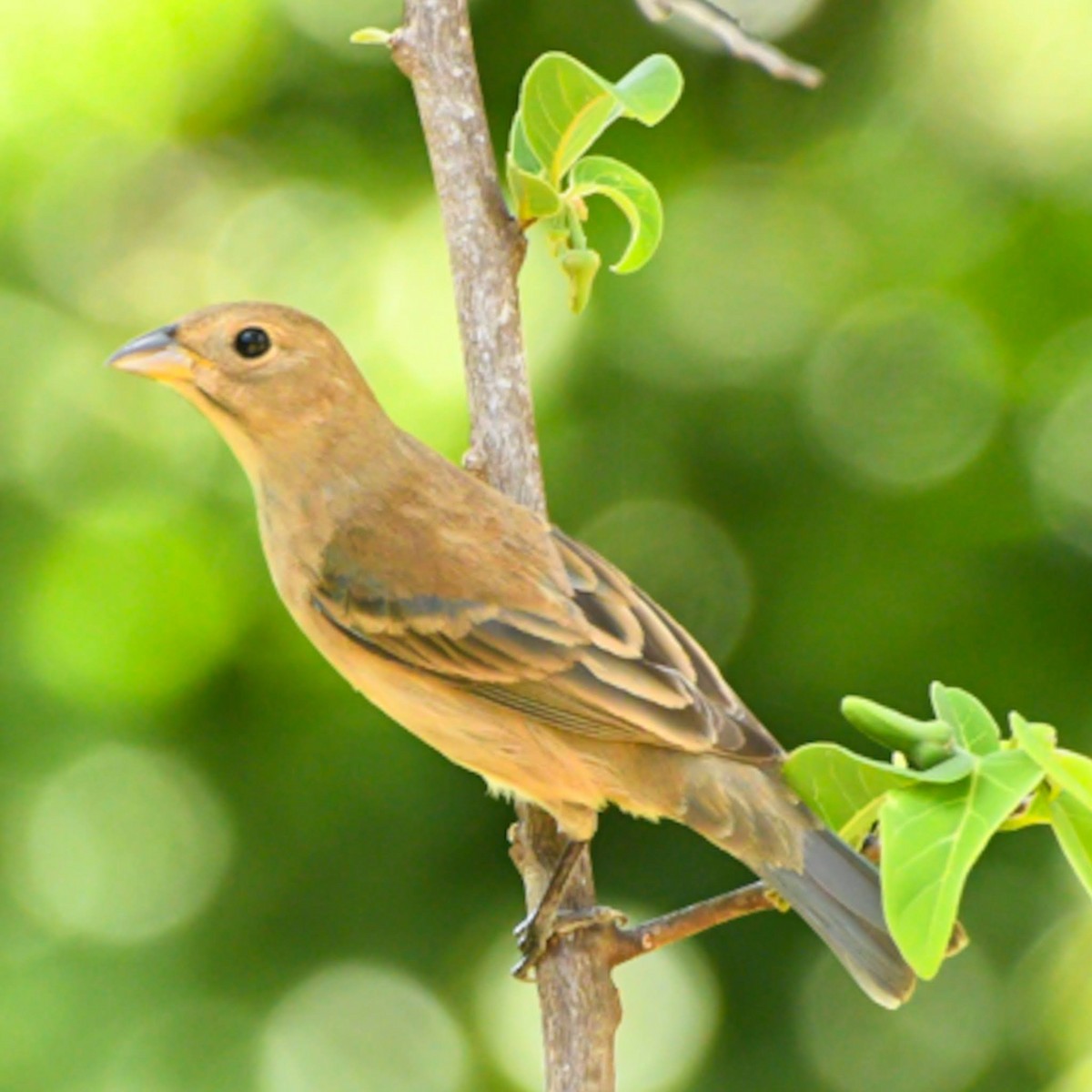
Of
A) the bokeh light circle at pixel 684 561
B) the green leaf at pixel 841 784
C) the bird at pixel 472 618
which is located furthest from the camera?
the bokeh light circle at pixel 684 561

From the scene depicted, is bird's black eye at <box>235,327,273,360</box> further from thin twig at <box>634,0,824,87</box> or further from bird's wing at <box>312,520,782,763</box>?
thin twig at <box>634,0,824,87</box>

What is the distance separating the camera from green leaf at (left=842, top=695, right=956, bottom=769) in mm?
2104

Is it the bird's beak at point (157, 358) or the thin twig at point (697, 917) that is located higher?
the bird's beak at point (157, 358)

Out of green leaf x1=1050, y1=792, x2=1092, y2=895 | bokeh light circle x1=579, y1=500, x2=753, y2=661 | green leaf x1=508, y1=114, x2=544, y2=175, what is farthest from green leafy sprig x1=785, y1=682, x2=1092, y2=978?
bokeh light circle x1=579, y1=500, x2=753, y2=661

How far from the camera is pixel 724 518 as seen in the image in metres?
4.93

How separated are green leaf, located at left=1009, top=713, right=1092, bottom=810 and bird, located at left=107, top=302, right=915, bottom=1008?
2.72ft

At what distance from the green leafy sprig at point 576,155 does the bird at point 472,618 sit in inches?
19.7

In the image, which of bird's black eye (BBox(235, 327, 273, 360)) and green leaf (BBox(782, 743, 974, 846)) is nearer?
green leaf (BBox(782, 743, 974, 846))

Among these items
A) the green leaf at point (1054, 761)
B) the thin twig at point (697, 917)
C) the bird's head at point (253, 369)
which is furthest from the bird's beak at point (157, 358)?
the green leaf at point (1054, 761)

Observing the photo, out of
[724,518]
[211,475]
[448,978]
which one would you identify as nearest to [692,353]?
[724,518]

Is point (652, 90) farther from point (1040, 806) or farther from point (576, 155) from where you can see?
point (1040, 806)

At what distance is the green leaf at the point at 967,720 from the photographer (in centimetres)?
213

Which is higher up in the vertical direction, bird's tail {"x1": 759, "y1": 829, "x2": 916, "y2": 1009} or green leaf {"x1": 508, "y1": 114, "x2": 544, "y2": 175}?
green leaf {"x1": 508, "y1": 114, "x2": 544, "y2": 175}

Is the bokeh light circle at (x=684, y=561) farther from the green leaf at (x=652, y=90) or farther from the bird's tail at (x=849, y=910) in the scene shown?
the green leaf at (x=652, y=90)
